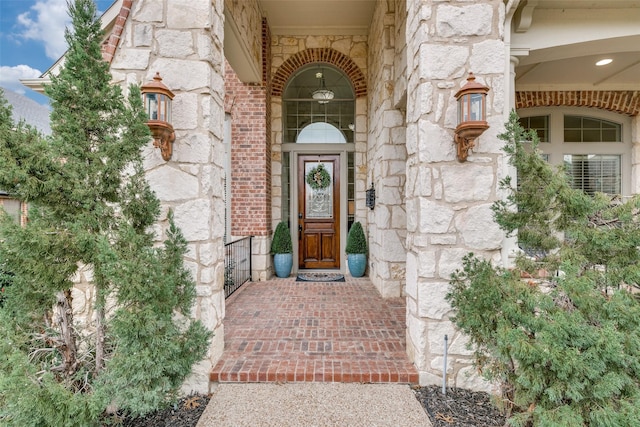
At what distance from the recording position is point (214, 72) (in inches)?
92.2

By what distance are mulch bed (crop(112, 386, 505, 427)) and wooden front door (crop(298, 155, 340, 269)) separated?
3610 millimetres

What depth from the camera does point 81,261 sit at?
158cm

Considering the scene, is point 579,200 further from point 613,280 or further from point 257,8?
point 257,8

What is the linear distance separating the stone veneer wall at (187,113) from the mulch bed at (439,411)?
198 millimetres

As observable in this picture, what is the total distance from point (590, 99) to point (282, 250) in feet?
17.5

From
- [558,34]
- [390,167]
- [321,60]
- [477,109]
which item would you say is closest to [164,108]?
[477,109]

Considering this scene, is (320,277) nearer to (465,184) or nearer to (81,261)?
(465,184)

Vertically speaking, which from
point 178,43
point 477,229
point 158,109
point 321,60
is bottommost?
point 477,229

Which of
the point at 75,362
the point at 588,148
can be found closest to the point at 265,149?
the point at 75,362

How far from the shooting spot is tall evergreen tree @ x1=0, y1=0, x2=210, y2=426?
139 cm

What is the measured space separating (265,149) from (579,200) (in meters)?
4.33

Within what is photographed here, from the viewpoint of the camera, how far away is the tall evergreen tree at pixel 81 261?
1392 mm

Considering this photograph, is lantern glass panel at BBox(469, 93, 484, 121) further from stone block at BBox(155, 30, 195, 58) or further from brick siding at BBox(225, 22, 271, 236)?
brick siding at BBox(225, 22, 271, 236)

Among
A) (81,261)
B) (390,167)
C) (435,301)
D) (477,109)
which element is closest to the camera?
(81,261)
